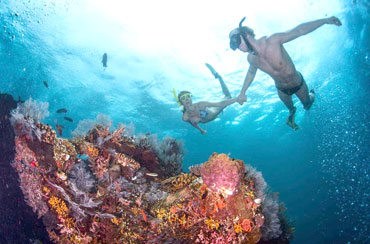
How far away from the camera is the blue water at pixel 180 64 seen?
13500 millimetres

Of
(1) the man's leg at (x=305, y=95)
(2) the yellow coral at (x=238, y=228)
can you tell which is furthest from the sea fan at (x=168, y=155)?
(1) the man's leg at (x=305, y=95)

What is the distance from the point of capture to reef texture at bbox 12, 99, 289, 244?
138 inches

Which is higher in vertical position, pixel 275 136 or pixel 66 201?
pixel 275 136

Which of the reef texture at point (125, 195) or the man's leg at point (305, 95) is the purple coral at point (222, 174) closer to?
the reef texture at point (125, 195)

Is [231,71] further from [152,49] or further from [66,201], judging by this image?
[66,201]

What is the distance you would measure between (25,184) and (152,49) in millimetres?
13330

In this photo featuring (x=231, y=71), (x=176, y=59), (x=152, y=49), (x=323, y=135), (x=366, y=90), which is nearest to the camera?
(x=152, y=49)

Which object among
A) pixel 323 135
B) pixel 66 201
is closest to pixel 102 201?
pixel 66 201

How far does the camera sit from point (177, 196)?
4062 millimetres

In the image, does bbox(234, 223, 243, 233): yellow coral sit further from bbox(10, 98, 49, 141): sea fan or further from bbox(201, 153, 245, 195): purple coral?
bbox(10, 98, 49, 141): sea fan

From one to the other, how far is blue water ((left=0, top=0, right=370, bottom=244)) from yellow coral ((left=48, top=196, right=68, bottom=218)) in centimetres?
467

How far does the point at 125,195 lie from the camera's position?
486cm

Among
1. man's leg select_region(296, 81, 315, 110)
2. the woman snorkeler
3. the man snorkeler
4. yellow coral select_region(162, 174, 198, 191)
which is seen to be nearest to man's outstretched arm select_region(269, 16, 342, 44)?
the man snorkeler

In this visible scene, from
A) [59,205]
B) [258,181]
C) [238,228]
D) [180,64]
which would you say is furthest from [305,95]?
[180,64]
